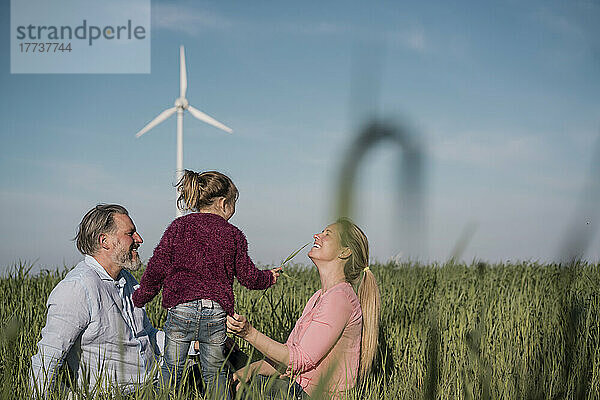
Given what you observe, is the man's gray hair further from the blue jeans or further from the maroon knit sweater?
the blue jeans

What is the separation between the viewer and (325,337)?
11.6 ft

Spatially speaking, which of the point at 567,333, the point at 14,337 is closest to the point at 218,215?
the point at 14,337

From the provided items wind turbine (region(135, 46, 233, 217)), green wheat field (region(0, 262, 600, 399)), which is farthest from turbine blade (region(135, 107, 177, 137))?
green wheat field (region(0, 262, 600, 399))

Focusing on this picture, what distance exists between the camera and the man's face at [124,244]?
394cm

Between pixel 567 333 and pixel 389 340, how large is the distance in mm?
4528

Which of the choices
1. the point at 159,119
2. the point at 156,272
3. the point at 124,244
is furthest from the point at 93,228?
the point at 159,119

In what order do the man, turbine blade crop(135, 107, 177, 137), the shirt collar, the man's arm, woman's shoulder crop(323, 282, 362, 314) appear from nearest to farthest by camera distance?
the man's arm, the man, woman's shoulder crop(323, 282, 362, 314), the shirt collar, turbine blade crop(135, 107, 177, 137)

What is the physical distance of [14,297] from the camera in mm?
7188

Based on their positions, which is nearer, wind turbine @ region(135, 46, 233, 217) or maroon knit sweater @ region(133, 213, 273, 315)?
maroon knit sweater @ region(133, 213, 273, 315)

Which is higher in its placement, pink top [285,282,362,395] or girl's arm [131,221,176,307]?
girl's arm [131,221,176,307]

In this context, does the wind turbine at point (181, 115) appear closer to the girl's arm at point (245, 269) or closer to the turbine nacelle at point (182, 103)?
the turbine nacelle at point (182, 103)

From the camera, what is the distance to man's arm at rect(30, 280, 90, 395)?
11.1ft

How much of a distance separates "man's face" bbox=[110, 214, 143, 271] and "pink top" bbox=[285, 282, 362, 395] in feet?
3.75

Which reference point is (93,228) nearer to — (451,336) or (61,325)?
(61,325)
